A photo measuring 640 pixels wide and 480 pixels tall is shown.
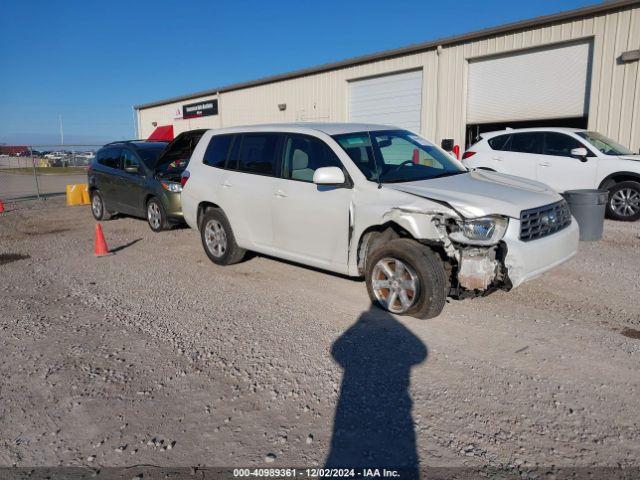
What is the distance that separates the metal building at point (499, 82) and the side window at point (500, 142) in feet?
11.9

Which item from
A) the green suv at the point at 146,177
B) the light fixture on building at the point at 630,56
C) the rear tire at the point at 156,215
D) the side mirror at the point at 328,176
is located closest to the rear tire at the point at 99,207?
the green suv at the point at 146,177

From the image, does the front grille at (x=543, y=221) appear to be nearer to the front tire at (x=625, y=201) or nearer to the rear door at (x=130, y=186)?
the front tire at (x=625, y=201)

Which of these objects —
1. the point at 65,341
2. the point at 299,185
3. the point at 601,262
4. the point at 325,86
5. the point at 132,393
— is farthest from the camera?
the point at 325,86

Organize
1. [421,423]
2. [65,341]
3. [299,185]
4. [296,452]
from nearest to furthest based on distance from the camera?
[296,452]
[421,423]
[65,341]
[299,185]

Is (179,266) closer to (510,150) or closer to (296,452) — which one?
(296,452)

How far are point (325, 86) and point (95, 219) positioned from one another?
11.1 m

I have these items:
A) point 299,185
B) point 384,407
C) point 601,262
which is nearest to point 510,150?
point 601,262

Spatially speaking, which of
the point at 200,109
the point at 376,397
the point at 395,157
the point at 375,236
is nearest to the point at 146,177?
the point at 395,157

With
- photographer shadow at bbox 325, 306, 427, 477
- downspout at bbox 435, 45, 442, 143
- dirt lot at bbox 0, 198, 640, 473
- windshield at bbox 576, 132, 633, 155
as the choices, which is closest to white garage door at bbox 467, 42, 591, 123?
downspout at bbox 435, 45, 442, 143

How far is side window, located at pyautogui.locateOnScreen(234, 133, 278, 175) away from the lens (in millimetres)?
5988

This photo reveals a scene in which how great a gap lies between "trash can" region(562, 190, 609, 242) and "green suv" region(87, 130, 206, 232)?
644 cm

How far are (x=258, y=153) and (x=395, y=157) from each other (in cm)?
171

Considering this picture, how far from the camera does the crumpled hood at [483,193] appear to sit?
171 inches

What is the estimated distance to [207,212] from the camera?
6.90 metres
